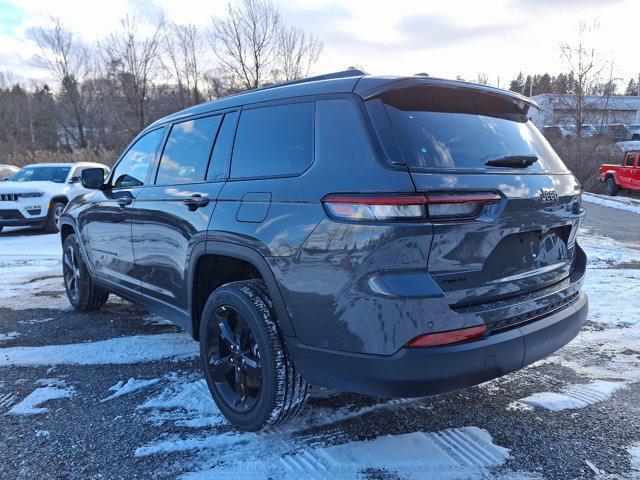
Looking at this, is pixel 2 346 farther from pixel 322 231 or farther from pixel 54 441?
pixel 322 231

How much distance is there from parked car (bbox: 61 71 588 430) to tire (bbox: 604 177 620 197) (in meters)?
19.7

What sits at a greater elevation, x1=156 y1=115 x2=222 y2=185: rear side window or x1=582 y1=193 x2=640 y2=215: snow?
x1=156 y1=115 x2=222 y2=185: rear side window

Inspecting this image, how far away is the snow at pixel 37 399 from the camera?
3139 millimetres

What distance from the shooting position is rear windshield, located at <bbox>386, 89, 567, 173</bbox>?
7.44 ft

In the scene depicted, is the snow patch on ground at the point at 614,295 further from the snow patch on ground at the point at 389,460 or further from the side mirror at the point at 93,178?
the side mirror at the point at 93,178

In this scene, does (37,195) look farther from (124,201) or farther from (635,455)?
(635,455)

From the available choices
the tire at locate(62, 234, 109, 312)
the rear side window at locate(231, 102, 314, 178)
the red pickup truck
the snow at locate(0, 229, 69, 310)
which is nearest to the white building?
the red pickup truck

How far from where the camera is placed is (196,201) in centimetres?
307

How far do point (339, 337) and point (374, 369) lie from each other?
210mm

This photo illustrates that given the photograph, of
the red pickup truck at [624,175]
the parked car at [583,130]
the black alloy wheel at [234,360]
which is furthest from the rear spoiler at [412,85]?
the parked car at [583,130]

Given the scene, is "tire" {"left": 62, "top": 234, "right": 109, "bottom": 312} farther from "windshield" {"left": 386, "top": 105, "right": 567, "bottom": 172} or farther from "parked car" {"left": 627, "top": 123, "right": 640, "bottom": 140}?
"parked car" {"left": 627, "top": 123, "right": 640, "bottom": 140}

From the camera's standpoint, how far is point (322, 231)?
2242 mm

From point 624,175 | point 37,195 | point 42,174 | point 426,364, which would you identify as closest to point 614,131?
point 624,175

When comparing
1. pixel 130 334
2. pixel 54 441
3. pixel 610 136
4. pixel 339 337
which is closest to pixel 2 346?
pixel 130 334
